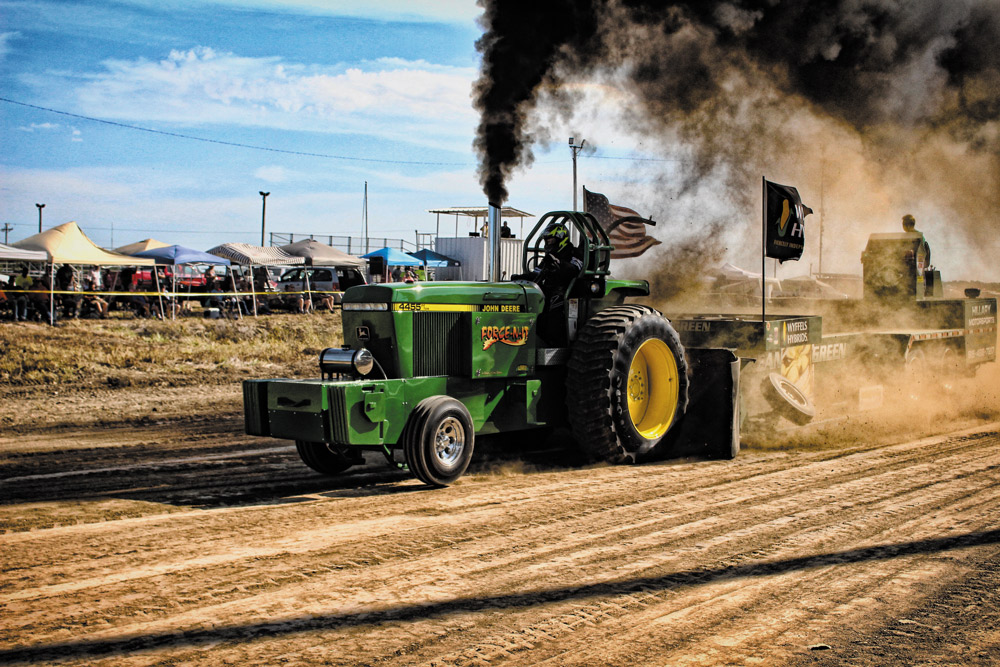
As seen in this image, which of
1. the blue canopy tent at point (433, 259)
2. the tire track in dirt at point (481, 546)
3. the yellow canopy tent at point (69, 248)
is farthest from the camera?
the blue canopy tent at point (433, 259)

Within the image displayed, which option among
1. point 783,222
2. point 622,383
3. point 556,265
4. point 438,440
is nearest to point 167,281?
point 783,222

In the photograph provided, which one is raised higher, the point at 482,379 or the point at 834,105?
the point at 834,105

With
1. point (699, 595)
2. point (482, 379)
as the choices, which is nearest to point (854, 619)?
point (699, 595)

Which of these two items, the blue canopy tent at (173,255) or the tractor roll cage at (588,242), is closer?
the tractor roll cage at (588,242)

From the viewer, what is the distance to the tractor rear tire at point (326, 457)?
7379 mm

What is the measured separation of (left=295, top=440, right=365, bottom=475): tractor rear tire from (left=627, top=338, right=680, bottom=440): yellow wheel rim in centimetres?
264

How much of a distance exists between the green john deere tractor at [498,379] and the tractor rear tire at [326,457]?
10 millimetres

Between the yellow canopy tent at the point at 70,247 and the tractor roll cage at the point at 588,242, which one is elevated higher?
the yellow canopy tent at the point at 70,247

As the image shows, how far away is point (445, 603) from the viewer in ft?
14.0

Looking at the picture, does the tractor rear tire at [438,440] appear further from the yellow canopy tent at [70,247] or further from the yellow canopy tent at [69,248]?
the yellow canopy tent at [70,247]

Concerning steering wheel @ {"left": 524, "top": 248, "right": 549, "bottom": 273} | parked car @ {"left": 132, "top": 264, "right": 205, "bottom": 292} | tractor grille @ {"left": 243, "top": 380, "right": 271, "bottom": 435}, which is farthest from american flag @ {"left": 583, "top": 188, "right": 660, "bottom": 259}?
parked car @ {"left": 132, "top": 264, "right": 205, "bottom": 292}

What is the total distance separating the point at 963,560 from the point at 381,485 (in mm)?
4158

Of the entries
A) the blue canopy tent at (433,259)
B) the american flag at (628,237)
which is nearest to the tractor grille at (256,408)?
the american flag at (628,237)

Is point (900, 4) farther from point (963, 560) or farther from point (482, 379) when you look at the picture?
point (963, 560)
